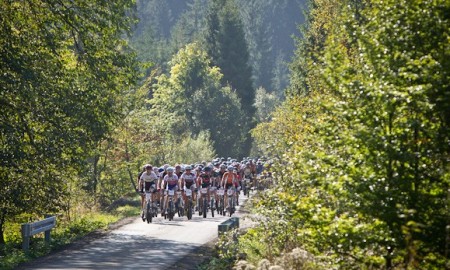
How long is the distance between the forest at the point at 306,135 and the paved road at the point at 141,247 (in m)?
1.62

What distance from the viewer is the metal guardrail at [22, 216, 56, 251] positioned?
1958 centimetres

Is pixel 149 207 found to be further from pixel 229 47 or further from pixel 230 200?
pixel 229 47

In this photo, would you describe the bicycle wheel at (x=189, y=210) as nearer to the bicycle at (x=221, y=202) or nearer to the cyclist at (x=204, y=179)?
the cyclist at (x=204, y=179)

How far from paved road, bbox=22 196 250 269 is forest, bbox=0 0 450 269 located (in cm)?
162

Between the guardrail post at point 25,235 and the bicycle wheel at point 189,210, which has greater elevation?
the bicycle wheel at point 189,210

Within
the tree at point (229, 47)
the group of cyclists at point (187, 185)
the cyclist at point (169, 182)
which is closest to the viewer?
the group of cyclists at point (187, 185)

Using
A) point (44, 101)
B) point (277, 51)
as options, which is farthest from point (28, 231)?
point (277, 51)

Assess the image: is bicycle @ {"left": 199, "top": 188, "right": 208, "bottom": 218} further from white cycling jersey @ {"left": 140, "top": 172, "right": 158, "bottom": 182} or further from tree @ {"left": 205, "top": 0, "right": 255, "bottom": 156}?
tree @ {"left": 205, "top": 0, "right": 255, "bottom": 156}

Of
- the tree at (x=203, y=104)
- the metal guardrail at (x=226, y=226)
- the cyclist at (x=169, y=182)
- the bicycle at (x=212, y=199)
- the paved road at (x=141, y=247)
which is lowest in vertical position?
the paved road at (x=141, y=247)

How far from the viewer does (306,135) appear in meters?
12.5

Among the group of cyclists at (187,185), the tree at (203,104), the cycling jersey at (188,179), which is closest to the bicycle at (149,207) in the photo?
the group of cyclists at (187,185)

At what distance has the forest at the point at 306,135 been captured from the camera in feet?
31.8

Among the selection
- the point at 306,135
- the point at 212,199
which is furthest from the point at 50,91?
the point at 306,135

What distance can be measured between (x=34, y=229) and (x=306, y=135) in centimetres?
975
